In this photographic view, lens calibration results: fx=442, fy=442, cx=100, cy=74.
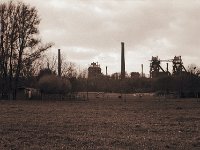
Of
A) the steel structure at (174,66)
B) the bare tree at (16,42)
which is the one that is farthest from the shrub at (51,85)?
the steel structure at (174,66)

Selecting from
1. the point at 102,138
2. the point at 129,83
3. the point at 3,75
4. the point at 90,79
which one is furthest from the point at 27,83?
the point at 102,138

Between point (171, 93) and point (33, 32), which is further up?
point (33, 32)

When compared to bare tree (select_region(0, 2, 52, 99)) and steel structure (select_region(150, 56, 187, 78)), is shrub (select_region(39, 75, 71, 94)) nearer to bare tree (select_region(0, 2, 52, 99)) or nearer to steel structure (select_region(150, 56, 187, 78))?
bare tree (select_region(0, 2, 52, 99))

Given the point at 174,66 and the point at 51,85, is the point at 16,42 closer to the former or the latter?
the point at 51,85

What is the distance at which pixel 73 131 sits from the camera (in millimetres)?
18750

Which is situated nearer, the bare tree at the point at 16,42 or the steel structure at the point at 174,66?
the bare tree at the point at 16,42

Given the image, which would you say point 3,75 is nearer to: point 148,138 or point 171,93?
point 171,93

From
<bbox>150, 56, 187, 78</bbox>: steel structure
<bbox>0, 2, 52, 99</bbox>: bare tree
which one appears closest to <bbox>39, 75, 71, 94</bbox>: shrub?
<bbox>0, 2, 52, 99</bbox>: bare tree

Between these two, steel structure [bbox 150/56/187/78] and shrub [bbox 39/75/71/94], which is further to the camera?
steel structure [bbox 150/56/187/78]

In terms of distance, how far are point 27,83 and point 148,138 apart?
63.8m

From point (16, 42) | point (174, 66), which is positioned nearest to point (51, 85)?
point (16, 42)

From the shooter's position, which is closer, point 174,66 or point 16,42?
point 16,42

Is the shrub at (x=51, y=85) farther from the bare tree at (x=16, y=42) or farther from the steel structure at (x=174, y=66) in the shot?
the steel structure at (x=174, y=66)

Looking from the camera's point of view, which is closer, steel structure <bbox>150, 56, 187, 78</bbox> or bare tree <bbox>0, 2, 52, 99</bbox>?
bare tree <bbox>0, 2, 52, 99</bbox>
